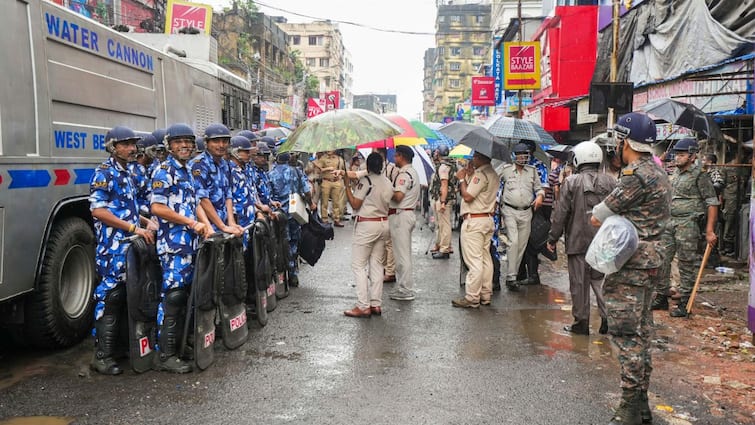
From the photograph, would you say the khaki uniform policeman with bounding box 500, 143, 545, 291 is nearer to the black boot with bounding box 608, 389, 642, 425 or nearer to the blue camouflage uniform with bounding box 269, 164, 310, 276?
the blue camouflage uniform with bounding box 269, 164, 310, 276

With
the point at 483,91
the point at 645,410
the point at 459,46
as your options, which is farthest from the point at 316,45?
the point at 645,410

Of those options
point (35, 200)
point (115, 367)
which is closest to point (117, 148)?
point (35, 200)

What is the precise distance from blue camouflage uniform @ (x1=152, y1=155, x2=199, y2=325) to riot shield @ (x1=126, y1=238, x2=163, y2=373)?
88 mm

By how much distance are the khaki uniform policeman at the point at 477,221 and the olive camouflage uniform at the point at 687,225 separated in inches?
81.2

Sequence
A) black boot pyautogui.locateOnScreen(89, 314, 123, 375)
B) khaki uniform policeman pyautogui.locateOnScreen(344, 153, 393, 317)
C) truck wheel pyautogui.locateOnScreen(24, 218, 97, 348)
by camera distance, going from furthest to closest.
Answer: khaki uniform policeman pyautogui.locateOnScreen(344, 153, 393, 317) < truck wheel pyautogui.locateOnScreen(24, 218, 97, 348) < black boot pyautogui.locateOnScreen(89, 314, 123, 375)

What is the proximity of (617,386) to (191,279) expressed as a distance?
3.49m

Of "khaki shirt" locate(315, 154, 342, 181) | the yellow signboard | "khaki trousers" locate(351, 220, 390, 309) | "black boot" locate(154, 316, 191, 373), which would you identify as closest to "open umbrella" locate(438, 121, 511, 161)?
"khaki trousers" locate(351, 220, 390, 309)

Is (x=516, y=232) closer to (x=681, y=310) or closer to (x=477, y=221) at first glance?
(x=477, y=221)

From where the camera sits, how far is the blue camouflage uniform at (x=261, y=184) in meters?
7.70

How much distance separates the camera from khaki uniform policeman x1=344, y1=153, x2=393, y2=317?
671 cm

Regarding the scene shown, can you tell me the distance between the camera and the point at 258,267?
20.7 feet

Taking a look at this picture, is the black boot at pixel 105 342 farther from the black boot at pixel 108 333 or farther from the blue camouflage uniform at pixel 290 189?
the blue camouflage uniform at pixel 290 189

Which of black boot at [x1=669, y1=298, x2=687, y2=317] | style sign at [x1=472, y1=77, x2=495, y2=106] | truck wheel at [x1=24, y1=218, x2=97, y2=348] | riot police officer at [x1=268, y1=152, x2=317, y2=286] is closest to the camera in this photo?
truck wheel at [x1=24, y1=218, x2=97, y2=348]

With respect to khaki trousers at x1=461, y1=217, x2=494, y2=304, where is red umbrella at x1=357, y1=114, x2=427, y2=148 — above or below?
above
